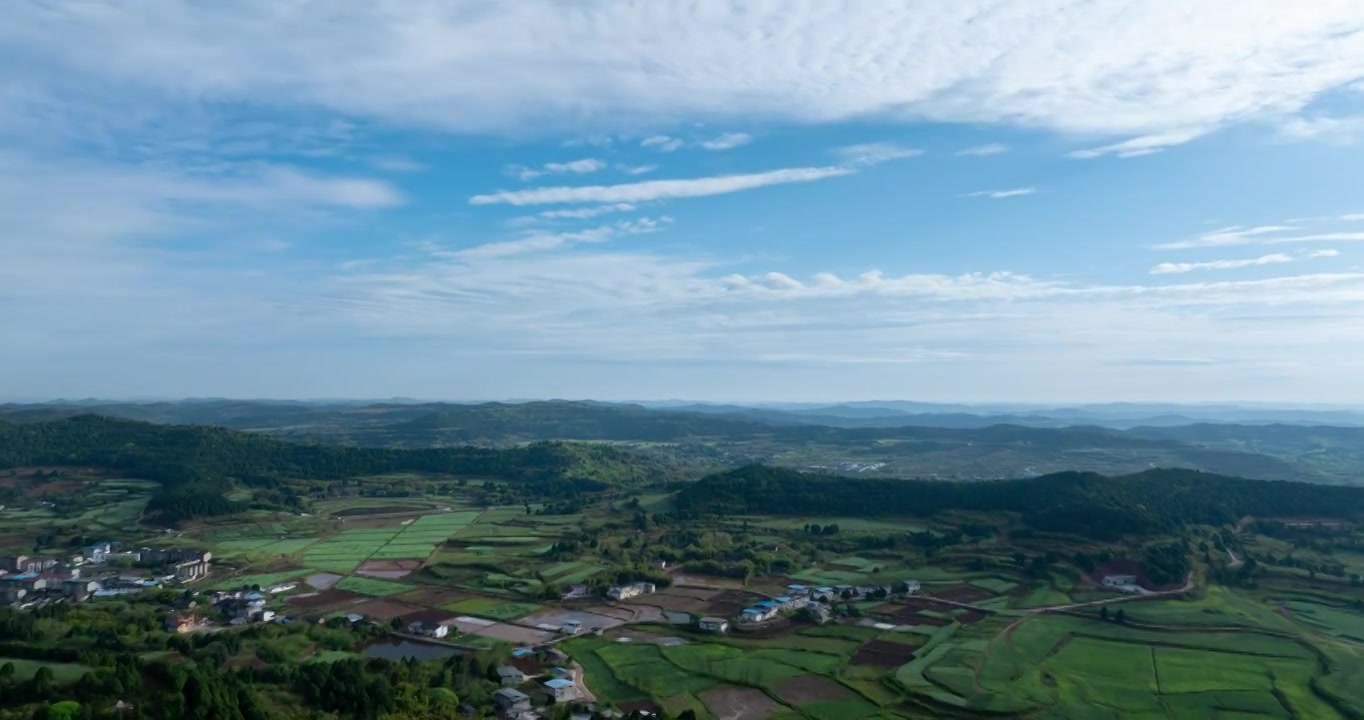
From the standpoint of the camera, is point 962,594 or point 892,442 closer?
point 962,594

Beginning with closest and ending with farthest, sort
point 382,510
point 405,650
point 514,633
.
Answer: point 405,650 → point 514,633 → point 382,510

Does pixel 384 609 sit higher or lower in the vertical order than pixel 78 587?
lower

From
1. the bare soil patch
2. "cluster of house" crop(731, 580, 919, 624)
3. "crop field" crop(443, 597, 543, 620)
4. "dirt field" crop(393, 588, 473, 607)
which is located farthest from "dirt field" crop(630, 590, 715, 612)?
the bare soil patch

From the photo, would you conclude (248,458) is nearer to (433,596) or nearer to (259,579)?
(259,579)

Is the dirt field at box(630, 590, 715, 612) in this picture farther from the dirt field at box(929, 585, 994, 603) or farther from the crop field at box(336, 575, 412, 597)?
the crop field at box(336, 575, 412, 597)

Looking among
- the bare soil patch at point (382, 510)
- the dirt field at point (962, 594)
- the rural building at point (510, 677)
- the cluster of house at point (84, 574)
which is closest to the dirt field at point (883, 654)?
the dirt field at point (962, 594)

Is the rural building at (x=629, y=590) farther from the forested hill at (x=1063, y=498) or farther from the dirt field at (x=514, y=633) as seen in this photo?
the forested hill at (x=1063, y=498)

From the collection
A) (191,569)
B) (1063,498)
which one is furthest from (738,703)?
(1063,498)
